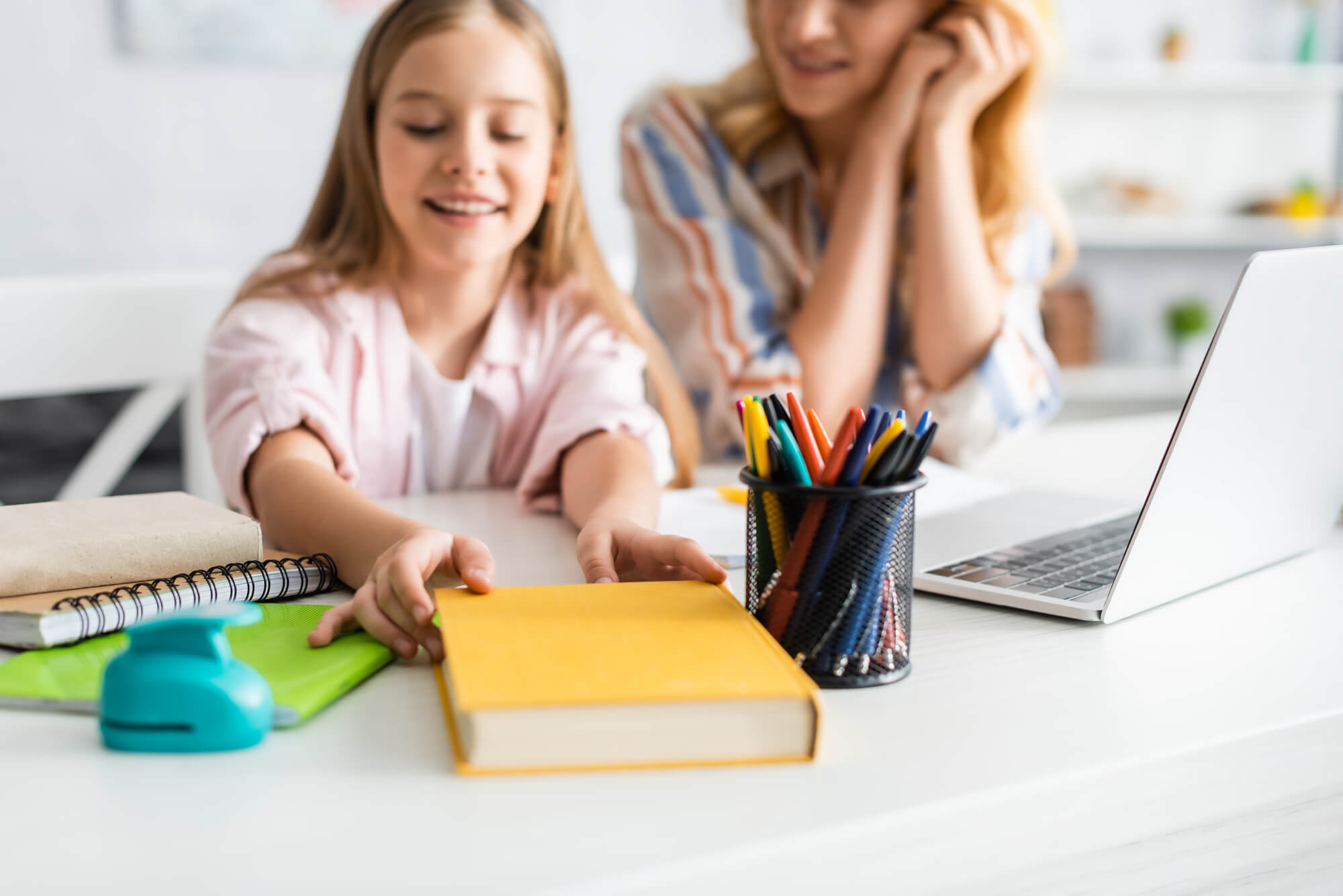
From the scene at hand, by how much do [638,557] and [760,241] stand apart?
77 centimetres

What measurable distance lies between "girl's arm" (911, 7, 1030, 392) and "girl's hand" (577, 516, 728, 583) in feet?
2.11

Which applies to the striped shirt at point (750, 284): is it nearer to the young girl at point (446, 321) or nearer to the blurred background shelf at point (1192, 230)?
the young girl at point (446, 321)

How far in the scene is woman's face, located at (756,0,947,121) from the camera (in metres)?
1.18

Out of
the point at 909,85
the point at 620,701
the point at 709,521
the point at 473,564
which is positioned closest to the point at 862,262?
the point at 909,85

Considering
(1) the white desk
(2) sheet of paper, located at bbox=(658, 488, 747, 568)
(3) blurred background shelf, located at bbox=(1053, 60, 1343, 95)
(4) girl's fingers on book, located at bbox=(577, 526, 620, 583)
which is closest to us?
(1) the white desk

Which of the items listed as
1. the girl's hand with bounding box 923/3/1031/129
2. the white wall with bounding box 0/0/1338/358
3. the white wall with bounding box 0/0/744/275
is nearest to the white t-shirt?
the girl's hand with bounding box 923/3/1031/129

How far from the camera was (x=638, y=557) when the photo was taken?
584mm

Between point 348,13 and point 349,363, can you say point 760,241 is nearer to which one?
point 349,363

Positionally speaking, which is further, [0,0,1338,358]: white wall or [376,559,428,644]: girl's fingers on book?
[0,0,1338,358]: white wall

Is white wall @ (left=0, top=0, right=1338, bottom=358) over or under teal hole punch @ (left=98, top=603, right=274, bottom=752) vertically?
under

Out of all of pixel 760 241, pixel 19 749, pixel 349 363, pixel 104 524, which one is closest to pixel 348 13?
pixel 760 241

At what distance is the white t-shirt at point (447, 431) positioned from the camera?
38.7 inches

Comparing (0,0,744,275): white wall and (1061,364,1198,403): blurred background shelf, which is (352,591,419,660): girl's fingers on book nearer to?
(0,0,744,275): white wall

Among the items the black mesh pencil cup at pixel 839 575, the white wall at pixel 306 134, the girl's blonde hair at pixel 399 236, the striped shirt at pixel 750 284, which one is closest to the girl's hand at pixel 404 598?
the black mesh pencil cup at pixel 839 575
